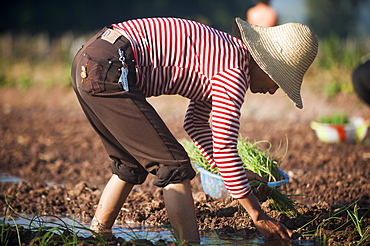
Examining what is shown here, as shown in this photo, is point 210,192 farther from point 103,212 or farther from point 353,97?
point 353,97

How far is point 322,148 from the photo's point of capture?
684 centimetres

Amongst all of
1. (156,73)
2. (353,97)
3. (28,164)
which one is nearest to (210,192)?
(156,73)

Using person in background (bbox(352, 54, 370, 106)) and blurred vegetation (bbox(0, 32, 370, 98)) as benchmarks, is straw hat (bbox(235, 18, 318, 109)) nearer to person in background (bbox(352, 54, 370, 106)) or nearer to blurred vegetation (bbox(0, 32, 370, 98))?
person in background (bbox(352, 54, 370, 106))

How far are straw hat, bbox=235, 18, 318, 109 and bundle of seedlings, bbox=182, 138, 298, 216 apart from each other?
2.77ft

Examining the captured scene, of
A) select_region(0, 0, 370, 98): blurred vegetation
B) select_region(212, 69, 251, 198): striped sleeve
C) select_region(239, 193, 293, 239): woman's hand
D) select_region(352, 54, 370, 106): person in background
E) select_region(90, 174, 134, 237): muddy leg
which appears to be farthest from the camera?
select_region(0, 0, 370, 98): blurred vegetation

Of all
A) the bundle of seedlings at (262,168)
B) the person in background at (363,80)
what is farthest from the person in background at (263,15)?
the bundle of seedlings at (262,168)

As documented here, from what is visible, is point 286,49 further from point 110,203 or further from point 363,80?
point 363,80

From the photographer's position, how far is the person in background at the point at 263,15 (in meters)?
7.48

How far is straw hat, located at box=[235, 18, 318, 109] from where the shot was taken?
2956mm

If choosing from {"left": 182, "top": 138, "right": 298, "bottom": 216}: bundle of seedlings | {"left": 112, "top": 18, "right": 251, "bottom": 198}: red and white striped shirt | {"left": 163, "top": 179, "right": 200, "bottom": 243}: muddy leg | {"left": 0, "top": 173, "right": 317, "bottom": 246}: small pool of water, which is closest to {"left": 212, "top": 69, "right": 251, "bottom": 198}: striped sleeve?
{"left": 112, "top": 18, "right": 251, "bottom": 198}: red and white striped shirt

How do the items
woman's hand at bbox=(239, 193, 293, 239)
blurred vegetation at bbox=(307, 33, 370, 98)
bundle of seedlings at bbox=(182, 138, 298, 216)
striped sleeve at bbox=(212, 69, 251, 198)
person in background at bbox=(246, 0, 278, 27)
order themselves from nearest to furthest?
1. striped sleeve at bbox=(212, 69, 251, 198)
2. woman's hand at bbox=(239, 193, 293, 239)
3. bundle of seedlings at bbox=(182, 138, 298, 216)
4. person in background at bbox=(246, 0, 278, 27)
5. blurred vegetation at bbox=(307, 33, 370, 98)

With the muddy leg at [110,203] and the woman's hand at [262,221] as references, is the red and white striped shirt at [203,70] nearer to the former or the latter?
the woman's hand at [262,221]

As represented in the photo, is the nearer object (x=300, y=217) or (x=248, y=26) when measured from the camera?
(x=248, y=26)

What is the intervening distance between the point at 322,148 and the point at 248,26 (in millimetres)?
4127
